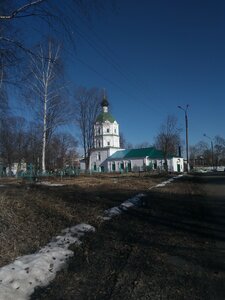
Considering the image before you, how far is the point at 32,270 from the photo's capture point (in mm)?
5562

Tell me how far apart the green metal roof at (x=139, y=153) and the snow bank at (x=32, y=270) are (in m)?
88.1

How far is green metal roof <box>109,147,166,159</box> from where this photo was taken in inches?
3826

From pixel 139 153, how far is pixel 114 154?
298 inches

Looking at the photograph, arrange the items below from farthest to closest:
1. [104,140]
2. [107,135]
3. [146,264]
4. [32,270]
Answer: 1. [104,140]
2. [107,135]
3. [146,264]
4. [32,270]

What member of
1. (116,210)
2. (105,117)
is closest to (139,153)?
(105,117)

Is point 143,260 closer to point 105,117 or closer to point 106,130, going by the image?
point 105,117

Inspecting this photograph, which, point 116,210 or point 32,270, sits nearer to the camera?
point 32,270

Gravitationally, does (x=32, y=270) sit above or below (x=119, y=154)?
below

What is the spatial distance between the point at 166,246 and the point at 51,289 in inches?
118

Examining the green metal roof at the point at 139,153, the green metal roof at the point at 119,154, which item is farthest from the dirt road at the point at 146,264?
the green metal roof at the point at 119,154

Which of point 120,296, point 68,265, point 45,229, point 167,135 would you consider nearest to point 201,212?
point 45,229

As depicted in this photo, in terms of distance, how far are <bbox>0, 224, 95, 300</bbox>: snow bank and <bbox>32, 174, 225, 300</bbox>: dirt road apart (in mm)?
151

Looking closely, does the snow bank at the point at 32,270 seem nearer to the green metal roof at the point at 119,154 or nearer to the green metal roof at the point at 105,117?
the green metal roof at the point at 105,117

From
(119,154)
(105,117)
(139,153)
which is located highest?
(105,117)
